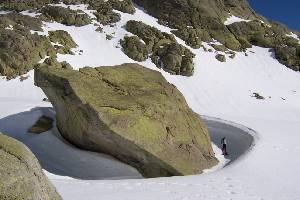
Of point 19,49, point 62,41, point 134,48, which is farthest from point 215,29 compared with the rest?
point 19,49

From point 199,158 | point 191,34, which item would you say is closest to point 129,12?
point 191,34

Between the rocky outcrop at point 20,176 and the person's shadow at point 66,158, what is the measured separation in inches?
431

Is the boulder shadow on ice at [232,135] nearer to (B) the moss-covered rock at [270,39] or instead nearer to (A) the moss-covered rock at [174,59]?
(A) the moss-covered rock at [174,59]

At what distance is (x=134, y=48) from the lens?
4766cm

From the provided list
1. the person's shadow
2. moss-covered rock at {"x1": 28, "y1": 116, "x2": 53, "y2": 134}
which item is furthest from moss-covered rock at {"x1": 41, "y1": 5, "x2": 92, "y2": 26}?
the person's shadow

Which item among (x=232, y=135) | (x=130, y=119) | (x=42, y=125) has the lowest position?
(x=232, y=135)

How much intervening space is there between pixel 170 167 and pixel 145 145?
1354 mm

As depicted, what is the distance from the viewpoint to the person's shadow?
18438mm

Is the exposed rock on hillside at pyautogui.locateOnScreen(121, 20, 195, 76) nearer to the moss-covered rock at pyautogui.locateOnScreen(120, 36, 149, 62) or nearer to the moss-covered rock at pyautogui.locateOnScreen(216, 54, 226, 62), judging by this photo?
the moss-covered rock at pyautogui.locateOnScreen(120, 36, 149, 62)

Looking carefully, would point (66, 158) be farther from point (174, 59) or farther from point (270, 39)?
point (270, 39)

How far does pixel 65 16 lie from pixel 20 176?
44.6 meters

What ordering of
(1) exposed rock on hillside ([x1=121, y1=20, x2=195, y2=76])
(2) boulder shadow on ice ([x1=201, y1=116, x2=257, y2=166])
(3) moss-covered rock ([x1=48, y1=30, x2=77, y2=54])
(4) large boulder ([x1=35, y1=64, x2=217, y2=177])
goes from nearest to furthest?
(4) large boulder ([x1=35, y1=64, x2=217, y2=177]), (2) boulder shadow on ice ([x1=201, y1=116, x2=257, y2=166]), (3) moss-covered rock ([x1=48, y1=30, x2=77, y2=54]), (1) exposed rock on hillside ([x1=121, y1=20, x2=195, y2=76])

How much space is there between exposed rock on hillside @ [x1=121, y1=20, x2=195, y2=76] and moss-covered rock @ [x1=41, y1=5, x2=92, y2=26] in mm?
5237

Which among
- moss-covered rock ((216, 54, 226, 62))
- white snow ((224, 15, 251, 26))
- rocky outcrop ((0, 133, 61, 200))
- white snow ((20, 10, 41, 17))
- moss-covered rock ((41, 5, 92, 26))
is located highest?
rocky outcrop ((0, 133, 61, 200))
